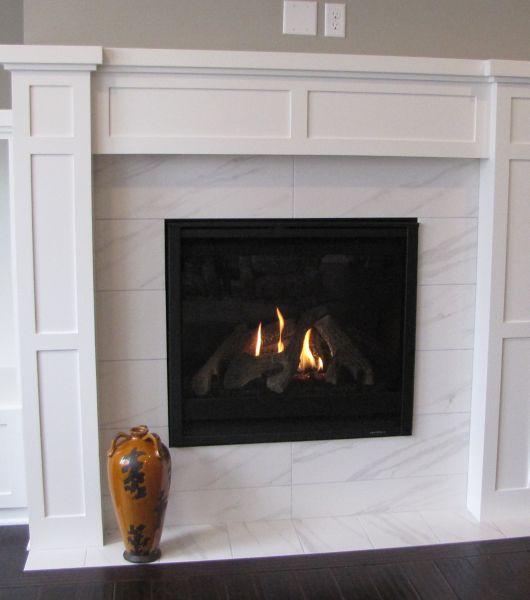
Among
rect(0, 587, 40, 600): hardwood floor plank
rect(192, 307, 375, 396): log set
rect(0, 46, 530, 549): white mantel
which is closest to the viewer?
rect(0, 587, 40, 600): hardwood floor plank

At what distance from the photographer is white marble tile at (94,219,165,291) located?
2615mm

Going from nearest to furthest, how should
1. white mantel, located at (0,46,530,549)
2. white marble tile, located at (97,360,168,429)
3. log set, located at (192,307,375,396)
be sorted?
white mantel, located at (0,46,530,549)
white marble tile, located at (97,360,168,429)
log set, located at (192,307,375,396)

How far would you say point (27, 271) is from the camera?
8.11 ft

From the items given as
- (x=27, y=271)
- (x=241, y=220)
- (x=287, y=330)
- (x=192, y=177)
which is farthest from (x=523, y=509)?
(x=27, y=271)

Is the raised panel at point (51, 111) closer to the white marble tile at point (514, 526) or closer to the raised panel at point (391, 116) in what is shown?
the raised panel at point (391, 116)

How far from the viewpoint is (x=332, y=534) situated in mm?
2723

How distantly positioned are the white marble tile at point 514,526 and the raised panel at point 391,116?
1327 mm

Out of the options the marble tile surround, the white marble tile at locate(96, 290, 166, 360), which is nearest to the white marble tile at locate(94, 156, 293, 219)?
the marble tile surround

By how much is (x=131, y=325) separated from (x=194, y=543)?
29.5 inches

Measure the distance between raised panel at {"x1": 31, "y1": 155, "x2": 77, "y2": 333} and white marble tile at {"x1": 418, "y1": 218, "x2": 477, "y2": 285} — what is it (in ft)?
3.85

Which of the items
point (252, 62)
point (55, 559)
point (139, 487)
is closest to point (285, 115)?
point (252, 62)

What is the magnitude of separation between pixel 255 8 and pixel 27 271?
Result: 3.67ft

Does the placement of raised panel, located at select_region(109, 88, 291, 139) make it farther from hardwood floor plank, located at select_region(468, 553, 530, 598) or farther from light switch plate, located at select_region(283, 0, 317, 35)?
hardwood floor plank, located at select_region(468, 553, 530, 598)

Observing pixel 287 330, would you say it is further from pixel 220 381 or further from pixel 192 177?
pixel 192 177
